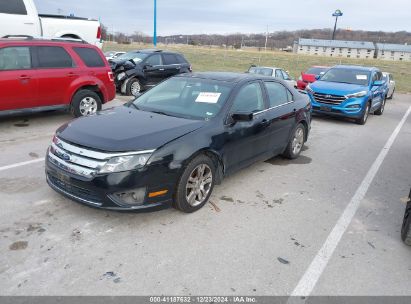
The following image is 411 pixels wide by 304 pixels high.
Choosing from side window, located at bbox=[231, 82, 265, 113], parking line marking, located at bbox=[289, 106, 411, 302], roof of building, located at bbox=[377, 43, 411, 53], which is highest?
roof of building, located at bbox=[377, 43, 411, 53]

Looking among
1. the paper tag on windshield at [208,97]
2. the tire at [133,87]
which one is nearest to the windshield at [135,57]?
the tire at [133,87]

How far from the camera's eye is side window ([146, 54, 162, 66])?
13.2m

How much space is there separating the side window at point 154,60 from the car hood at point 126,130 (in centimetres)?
886

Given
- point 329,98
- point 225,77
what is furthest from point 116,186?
point 329,98

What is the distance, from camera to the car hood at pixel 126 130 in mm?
3795

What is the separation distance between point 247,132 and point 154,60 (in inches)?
363

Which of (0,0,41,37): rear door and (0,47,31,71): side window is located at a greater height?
(0,0,41,37): rear door

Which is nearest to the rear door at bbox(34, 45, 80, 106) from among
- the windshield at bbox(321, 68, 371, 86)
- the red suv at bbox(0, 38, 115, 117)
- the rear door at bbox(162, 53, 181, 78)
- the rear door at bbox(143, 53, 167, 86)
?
the red suv at bbox(0, 38, 115, 117)

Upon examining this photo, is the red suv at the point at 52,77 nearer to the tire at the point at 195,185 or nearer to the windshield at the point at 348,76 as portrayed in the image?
the tire at the point at 195,185

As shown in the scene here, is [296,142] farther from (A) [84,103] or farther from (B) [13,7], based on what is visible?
(B) [13,7]

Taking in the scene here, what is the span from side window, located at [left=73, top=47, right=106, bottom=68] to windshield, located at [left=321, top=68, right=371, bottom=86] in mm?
7186

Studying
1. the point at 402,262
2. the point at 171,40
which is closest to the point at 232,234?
the point at 402,262

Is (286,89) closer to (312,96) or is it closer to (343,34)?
(312,96)

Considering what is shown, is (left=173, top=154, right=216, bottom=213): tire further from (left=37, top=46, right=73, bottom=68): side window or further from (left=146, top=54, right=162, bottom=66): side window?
(left=146, top=54, right=162, bottom=66): side window
